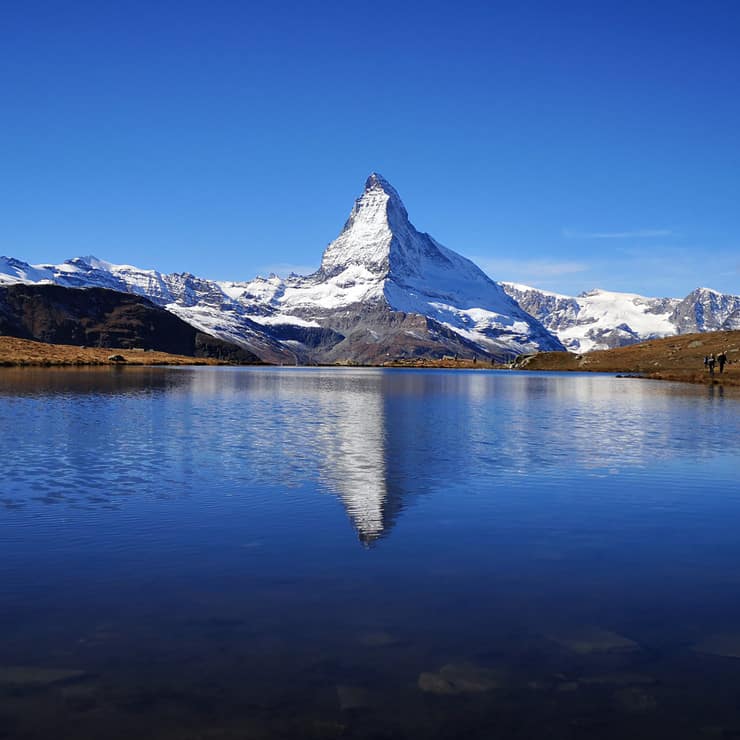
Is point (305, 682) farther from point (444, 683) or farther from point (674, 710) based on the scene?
point (674, 710)

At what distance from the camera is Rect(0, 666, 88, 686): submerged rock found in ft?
42.4

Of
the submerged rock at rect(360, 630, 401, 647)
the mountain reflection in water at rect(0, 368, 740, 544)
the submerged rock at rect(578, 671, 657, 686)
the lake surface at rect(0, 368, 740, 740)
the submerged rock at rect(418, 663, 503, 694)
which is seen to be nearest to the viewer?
the lake surface at rect(0, 368, 740, 740)

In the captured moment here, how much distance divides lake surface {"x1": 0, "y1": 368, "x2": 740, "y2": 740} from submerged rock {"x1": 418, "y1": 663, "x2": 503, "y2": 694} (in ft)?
0.15

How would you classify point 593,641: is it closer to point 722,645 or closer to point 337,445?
point 722,645

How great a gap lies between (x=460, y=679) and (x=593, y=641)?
3.42 meters

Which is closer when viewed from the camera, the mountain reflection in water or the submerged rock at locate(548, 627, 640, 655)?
the submerged rock at locate(548, 627, 640, 655)

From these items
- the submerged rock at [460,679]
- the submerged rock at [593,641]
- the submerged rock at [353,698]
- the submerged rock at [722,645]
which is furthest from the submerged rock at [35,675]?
the submerged rock at [722,645]

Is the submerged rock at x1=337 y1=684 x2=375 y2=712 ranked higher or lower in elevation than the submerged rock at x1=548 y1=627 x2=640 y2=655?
higher

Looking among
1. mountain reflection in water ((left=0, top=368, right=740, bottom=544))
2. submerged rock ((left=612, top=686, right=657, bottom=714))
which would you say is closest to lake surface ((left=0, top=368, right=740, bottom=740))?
submerged rock ((left=612, top=686, right=657, bottom=714))

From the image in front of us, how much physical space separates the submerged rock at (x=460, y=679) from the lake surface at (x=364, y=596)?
47mm

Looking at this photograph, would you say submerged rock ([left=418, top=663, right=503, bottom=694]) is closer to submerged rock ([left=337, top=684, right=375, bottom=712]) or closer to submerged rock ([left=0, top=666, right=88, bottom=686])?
submerged rock ([left=337, top=684, right=375, bottom=712])

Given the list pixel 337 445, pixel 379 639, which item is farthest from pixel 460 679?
pixel 337 445

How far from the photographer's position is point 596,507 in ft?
94.2

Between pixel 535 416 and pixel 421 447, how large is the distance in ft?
86.9
